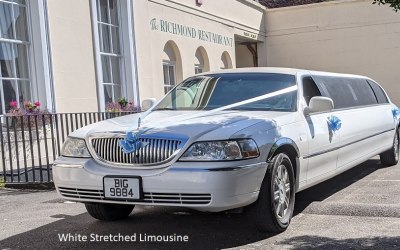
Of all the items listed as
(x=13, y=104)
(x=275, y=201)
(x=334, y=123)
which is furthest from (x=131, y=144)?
(x=13, y=104)

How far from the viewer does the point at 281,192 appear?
197 inches

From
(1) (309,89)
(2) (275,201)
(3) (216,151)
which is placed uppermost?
(1) (309,89)

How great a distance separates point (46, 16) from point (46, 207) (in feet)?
16.2

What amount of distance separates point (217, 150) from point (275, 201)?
0.86 meters

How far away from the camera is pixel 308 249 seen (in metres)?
4.40

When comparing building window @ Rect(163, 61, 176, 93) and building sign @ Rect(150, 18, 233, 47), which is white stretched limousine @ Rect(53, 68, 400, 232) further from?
building window @ Rect(163, 61, 176, 93)

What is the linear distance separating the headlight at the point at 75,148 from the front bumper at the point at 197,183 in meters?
0.25

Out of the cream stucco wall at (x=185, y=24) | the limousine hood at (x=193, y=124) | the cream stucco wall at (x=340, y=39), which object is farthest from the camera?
the cream stucco wall at (x=340, y=39)

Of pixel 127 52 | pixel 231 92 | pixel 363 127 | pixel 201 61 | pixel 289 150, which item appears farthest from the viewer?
pixel 201 61

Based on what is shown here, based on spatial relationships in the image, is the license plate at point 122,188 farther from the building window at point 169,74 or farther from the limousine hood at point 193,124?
the building window at point 169,74

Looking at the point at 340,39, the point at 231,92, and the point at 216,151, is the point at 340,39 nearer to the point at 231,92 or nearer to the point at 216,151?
the point at 231,92

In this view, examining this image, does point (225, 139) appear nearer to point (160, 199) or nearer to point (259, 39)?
point (160, 199)

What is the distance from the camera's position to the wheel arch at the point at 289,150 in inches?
189

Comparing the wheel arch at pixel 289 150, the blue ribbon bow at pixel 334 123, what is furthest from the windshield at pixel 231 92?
the blue ribbon bow at pixel 334 123
